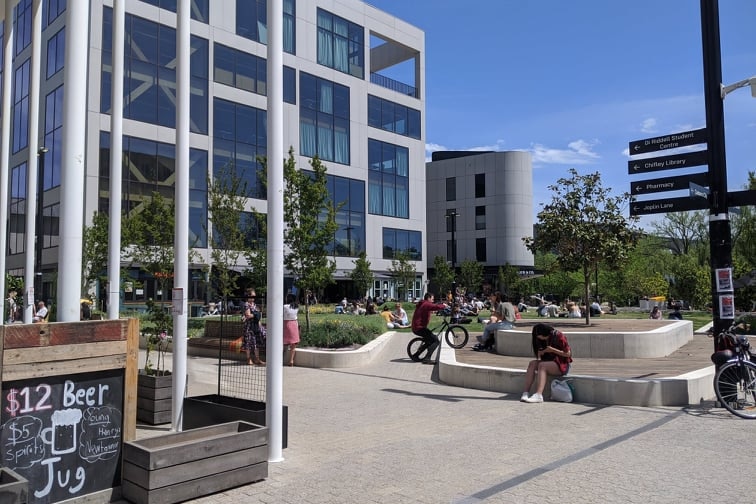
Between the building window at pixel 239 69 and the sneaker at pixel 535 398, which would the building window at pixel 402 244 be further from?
the sneaker at pixel 535 398

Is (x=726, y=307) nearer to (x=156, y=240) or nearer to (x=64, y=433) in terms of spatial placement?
(x=64, y=433)

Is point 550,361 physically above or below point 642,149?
below

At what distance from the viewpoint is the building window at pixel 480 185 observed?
76750 mm

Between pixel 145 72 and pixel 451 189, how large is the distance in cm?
4940

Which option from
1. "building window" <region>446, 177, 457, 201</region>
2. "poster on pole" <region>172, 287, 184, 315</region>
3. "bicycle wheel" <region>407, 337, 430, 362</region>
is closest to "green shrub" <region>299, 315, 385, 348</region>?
"bicycle wheel" <region>407, 337, 430, 362</region>

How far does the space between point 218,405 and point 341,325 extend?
11.0m

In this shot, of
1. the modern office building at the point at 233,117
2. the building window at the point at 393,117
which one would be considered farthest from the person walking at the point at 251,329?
the building window at the point at 393,117

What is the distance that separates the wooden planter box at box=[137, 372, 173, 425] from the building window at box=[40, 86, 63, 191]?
31909 mm

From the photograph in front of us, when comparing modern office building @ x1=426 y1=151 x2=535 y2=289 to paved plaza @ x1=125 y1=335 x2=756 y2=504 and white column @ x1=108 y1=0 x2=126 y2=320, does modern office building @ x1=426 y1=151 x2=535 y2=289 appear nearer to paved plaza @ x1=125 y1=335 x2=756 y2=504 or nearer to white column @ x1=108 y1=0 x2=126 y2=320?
paved plaza @ x1=125 y1=335 x2=756 y2=504

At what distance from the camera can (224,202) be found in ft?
66.7

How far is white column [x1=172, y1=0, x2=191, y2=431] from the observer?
728 centimetres

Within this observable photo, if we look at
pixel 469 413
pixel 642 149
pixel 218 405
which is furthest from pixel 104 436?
pixel 642 149

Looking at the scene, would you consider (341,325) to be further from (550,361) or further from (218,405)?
(218,405)

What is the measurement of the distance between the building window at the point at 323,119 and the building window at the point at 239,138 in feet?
12.1
